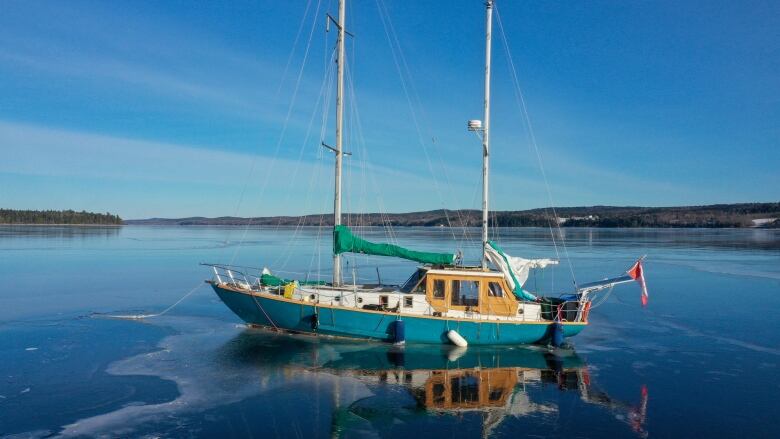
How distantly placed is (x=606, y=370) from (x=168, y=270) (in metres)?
34.8

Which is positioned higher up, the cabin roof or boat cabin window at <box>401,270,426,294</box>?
the cabin roof

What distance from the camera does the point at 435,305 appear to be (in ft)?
66.4

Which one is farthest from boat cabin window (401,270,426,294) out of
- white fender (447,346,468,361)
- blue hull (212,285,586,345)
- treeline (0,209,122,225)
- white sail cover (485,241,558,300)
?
treeline (0,209,122,225)

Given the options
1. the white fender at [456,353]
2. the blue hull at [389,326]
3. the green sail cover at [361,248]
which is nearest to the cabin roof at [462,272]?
the green sail cover at [361,248]

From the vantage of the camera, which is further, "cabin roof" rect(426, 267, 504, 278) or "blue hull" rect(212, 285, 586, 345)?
"cabin roof" rect(426, 267, 504, 278)

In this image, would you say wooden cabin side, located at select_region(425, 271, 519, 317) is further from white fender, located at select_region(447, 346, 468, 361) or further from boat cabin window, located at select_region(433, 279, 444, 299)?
white fender, located at select_region(447, 346, 468, 361)

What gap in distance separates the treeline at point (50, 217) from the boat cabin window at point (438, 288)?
190790mm

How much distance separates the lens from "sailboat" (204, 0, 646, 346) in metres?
20.0

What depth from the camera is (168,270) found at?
4309 centimetres

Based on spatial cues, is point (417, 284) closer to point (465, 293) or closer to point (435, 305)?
point (435, 305)

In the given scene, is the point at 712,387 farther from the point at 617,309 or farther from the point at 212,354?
the point at 212,354

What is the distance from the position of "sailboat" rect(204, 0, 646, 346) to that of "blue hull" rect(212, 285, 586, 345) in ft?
0.12

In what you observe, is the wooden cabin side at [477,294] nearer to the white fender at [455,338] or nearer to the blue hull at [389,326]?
the blue hull at [389,326]

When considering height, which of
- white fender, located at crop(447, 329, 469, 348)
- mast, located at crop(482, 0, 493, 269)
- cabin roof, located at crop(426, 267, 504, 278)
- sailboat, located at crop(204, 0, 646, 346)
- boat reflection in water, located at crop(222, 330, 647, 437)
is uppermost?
mast, located at crop(482, 0, 493, 269)
